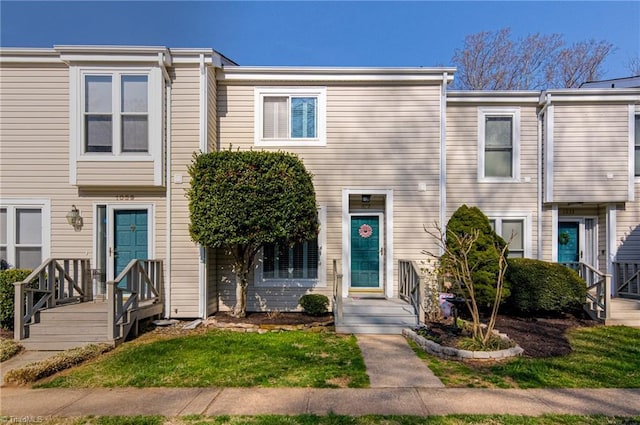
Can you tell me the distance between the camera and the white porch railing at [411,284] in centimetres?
690

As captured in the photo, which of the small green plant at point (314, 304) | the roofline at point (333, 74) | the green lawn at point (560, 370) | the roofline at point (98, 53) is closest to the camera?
the green lawn at point (560, 370)

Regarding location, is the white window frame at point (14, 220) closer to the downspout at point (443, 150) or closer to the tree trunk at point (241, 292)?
the tree trunk at point (241, 292)

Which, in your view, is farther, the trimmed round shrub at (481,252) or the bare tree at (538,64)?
the bare tree at (538,64)

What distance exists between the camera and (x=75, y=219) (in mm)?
7512

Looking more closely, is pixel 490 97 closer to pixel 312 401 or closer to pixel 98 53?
pixel 312 401

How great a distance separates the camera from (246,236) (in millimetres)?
6711

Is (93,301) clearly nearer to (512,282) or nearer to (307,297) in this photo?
(307,297)

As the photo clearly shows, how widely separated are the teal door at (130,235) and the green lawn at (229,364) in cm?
217

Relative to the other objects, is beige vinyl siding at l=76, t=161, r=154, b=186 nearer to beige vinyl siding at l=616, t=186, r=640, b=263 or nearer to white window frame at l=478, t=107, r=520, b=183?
white window frame at l=478, t=107, r=520, b=183

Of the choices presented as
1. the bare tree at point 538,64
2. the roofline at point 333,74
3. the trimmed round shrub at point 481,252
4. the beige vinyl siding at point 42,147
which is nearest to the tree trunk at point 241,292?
the beige vinyl siding at point 42,147

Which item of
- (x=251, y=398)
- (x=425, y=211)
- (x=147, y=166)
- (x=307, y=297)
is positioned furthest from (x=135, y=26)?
(x=251, y=398)

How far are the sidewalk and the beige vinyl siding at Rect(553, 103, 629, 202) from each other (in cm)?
567

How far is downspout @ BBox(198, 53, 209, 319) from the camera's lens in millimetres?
7527

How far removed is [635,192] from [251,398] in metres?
10.2
